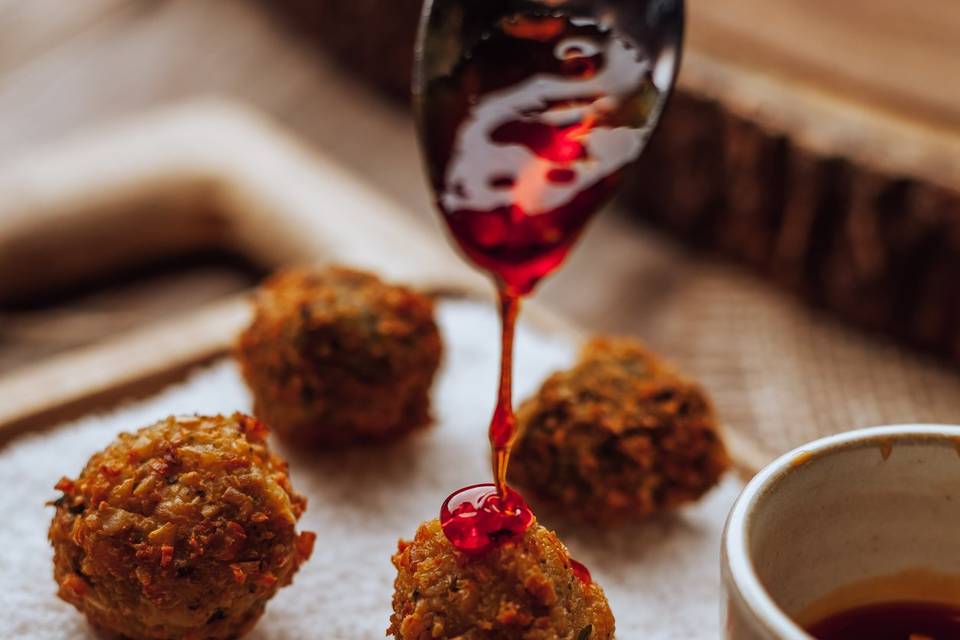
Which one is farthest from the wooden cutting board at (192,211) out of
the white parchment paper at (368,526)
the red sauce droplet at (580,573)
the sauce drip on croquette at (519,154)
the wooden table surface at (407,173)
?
the red sauce droplet at (580,573)

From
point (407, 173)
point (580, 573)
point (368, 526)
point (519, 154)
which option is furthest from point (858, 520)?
point (407, 173)

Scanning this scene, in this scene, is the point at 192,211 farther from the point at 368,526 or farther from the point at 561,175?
the point at 561,175

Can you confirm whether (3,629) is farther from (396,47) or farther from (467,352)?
(396,47)

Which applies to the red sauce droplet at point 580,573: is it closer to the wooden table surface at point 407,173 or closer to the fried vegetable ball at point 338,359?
the fried vegetable ball at point 338,359

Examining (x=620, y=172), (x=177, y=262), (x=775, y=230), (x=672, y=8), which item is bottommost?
(x=177, y=262)

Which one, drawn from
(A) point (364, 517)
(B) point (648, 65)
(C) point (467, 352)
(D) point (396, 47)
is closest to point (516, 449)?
(A) point (364, 517)
